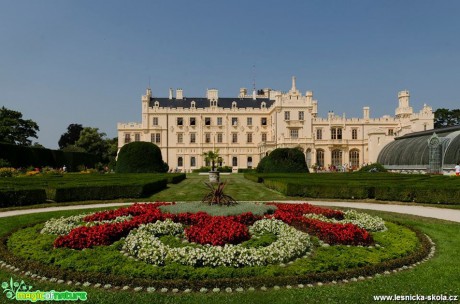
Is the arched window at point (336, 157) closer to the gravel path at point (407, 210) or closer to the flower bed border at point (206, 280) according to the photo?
the gravel path at point (407, 210)

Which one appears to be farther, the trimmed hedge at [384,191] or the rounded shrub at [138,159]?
the rounded shrub at [138,159]

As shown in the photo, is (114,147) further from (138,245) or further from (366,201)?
(138,245)

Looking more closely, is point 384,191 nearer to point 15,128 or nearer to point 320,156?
point 320,156

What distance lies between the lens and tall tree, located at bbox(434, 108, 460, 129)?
85062 mm

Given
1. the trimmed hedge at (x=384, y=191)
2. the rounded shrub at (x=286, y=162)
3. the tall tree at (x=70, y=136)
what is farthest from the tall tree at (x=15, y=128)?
the trimmed hedge at (x=384, y=191)

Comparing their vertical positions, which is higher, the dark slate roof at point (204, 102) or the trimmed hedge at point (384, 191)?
the dark slate roof at point (204, 102)

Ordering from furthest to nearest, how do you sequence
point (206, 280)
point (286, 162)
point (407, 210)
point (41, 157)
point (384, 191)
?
point (41, 157) → point (286, 162) → point (384, 191) → point (407, 210) → point (206, 280)

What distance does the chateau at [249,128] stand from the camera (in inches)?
2346

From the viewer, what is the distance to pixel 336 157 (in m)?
61.1

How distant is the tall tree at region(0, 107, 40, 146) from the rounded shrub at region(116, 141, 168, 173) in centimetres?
3060

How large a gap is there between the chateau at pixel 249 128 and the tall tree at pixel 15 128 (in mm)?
16336

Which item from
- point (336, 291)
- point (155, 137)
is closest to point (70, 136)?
point (155, 137)

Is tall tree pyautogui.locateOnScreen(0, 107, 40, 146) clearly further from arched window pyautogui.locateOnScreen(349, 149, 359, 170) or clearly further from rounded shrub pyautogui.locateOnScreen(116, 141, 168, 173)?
arched window pyautogui.locateOnScreen(349, 149, 359, 170)

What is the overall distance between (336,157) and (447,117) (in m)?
44.3
